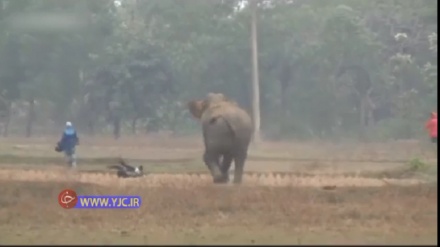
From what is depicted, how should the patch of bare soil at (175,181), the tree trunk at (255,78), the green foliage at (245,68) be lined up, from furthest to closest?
1. the green foliage at (245,68)
2. the tree trunk at (255,78)
3. the patch of bare soil at (175,181)

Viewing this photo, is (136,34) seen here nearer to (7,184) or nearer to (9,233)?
(7,184)

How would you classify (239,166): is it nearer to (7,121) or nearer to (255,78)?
(255,78)

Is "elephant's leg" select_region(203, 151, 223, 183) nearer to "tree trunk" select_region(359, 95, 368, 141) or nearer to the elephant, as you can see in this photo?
the elephant

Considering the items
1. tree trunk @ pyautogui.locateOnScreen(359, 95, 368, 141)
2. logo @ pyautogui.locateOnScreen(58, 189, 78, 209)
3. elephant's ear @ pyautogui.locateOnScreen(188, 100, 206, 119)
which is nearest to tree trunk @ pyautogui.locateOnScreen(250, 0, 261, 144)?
tree trunk @ pyautogui.locateOnScreen(359, 95, 368, 141)

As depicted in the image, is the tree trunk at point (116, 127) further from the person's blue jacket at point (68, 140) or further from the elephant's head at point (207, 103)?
the elephant's head at point (207, 103)

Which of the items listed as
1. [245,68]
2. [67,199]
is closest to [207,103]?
[67,199]

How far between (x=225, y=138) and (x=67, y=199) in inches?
173

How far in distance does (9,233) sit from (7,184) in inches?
169

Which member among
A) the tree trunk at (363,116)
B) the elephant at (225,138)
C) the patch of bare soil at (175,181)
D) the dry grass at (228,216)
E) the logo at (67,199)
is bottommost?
the dry grass at (228,216)

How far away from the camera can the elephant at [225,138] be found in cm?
1695

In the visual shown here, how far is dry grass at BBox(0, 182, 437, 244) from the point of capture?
32.7 ft

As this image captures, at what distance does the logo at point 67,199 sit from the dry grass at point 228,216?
0.10 m

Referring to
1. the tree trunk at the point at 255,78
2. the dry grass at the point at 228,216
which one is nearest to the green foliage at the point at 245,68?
the tree trunk at the point at 255,78

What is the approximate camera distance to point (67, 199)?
519 inches
